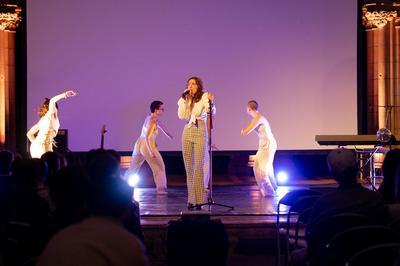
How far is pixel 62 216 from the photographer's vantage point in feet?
10.8

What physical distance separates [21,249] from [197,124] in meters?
4.50

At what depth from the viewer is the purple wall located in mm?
12438

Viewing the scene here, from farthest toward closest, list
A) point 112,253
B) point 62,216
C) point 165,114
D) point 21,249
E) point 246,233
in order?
point 165,114 → point 246,233 → point 21,249 → point 62,216 → point 112,253

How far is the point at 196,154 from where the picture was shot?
8117 mm

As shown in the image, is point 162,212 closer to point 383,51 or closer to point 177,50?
point 177,50

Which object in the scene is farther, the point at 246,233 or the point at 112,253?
the point at 246,233

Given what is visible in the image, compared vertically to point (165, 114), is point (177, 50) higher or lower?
higher

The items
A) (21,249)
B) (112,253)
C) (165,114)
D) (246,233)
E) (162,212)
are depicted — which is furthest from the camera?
(165,114)

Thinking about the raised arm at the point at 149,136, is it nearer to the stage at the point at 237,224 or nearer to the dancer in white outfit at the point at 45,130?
the stage at the point at 237,224

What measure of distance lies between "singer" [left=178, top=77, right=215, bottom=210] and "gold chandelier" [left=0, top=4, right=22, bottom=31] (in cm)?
603

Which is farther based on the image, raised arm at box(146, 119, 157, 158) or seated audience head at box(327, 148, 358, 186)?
raised arm at box(146, 119, 157, 158)

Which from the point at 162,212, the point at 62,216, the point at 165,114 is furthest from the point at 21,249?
the point at 165,114

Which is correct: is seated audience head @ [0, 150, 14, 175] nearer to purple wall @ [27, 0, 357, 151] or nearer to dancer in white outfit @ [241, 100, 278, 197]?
dancer in white outfit @ [241, 100, 278, 197]

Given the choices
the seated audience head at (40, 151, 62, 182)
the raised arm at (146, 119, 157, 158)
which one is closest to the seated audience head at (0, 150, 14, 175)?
the seated audience head at (40, 151, 62, 182)
